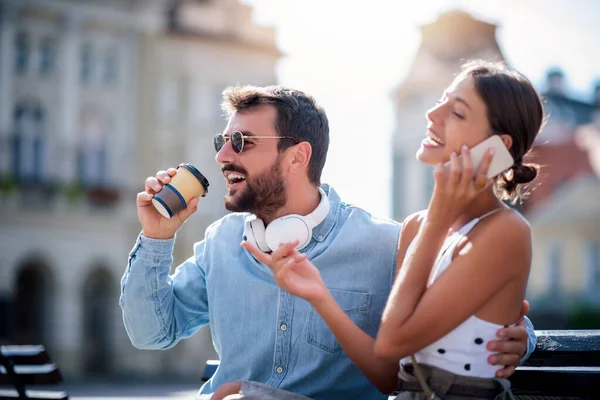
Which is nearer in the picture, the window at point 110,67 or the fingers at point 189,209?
the fingers at point 189,209

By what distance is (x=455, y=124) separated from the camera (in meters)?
2.73

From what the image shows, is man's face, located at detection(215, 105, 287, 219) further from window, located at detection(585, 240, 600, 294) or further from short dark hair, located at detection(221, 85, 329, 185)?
window, located at detection(585, 240, 600, 294)

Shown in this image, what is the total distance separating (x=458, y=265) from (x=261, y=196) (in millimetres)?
1158

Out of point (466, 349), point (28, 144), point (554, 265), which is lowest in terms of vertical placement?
point (554, 265)

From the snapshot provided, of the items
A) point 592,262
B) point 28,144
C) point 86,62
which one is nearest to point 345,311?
point 28,144

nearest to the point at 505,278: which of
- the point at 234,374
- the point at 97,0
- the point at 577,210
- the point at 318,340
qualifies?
the point at 318,340

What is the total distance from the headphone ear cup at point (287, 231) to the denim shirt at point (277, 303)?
6 centimetres

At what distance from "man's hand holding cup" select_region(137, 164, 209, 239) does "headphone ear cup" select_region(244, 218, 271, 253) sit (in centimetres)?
23

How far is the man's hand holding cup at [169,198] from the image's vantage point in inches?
129

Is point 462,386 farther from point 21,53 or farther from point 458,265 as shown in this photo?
point 21,53

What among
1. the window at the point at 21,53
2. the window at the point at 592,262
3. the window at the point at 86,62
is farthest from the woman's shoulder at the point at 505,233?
the window at the point at 592,262

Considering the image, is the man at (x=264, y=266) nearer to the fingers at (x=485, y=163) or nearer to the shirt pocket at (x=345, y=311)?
the shirt pocket at (x=345, y=311)

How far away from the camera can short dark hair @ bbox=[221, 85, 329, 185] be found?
3.66 m

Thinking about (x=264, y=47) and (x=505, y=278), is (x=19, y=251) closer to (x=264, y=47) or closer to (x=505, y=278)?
(x=264, y=47)
